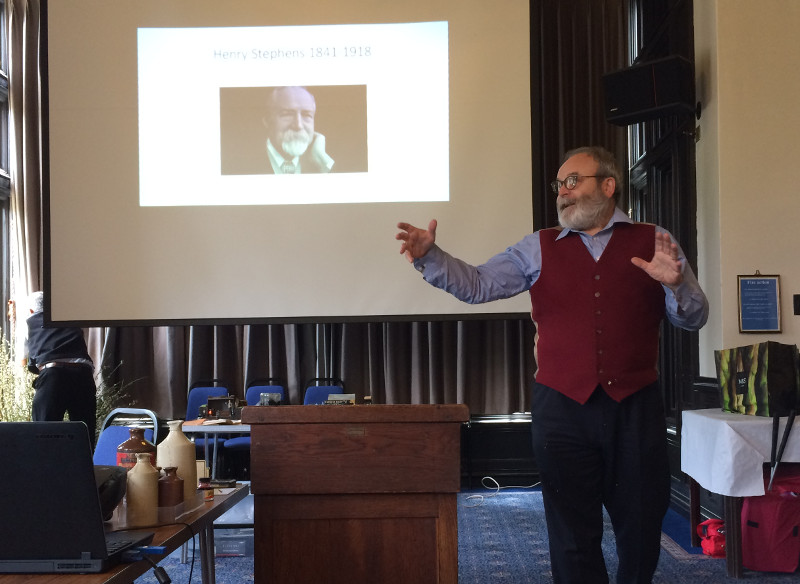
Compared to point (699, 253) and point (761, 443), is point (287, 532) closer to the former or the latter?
point (761, 443)

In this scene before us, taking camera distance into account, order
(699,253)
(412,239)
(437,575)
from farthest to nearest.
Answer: (699,253)
(412,239)
(437,575)

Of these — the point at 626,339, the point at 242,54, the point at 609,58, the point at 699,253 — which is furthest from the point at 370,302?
the point at 609,58

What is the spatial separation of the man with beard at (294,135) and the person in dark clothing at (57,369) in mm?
1696

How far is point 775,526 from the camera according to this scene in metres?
3.59

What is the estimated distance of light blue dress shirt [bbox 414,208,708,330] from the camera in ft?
7.00

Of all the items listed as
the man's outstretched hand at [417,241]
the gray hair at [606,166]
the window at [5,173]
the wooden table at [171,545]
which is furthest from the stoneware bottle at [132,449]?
the window at [5,173]

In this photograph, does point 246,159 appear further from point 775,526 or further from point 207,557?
point 775,526

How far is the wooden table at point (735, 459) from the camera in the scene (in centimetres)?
346

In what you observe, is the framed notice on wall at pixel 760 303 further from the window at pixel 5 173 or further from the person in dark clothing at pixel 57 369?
the window at pixel 5 173

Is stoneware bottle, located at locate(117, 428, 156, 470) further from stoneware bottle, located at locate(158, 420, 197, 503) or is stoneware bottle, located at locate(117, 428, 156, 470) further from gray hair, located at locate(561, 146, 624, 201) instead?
gray hair, located at locate(561, 146, 624, 201)

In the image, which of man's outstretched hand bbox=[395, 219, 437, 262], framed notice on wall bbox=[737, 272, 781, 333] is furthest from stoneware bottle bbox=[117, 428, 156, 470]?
framed notice on wall bbox=[737, 272, 781, 333]

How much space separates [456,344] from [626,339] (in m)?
4.33

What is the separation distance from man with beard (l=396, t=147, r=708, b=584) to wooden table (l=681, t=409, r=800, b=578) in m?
1.53

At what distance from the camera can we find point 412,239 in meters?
2.14
